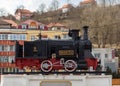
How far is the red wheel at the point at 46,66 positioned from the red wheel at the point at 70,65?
1.62 feet

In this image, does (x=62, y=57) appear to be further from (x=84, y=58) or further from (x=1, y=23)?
(x=1, y=23)

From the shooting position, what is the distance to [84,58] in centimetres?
A: 1308

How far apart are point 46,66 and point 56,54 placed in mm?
885

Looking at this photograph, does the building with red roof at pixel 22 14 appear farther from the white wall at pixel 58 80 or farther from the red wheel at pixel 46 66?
the white wall at pixel 58 80

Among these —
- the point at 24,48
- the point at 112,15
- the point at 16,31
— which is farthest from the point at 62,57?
the point at 112,15

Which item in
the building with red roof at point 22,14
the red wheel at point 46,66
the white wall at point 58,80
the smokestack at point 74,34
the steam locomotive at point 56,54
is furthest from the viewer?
the building with red roof at point 22,14

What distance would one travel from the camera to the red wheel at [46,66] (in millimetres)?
12200

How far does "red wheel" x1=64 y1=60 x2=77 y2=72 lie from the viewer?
12.3m

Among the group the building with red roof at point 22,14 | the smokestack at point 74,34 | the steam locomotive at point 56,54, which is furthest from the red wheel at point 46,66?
the building with red roof at point 22,14

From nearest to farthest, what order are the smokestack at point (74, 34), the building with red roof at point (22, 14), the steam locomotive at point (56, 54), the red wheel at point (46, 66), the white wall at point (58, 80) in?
1. the white wall at point (58, 80)
2. the red wheel at point (46, 66)
3. the steam locomotive at point (56, 54)
4. the smokestack at point (74, 34)
5. the building with red roof at point (22, 14)

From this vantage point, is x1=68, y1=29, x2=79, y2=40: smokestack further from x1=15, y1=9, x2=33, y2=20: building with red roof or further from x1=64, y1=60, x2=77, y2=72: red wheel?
x1=15, y1=9, x2=33, y2=20: building with red roof

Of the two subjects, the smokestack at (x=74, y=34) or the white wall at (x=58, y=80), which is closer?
the white wall at (x=58, y=80)

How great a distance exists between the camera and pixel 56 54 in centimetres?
1305

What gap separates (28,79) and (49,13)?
13365 cm
